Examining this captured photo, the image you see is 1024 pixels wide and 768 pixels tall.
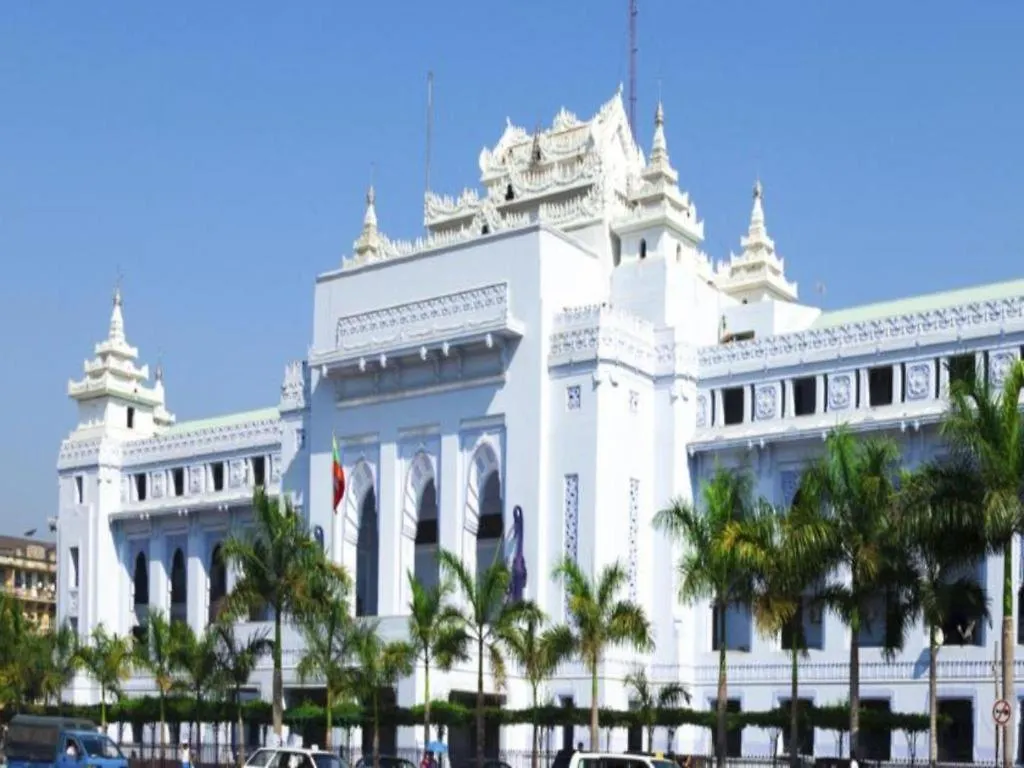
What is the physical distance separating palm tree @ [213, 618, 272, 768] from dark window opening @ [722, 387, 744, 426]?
18.2 m

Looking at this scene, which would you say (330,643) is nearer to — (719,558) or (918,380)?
(719,558)

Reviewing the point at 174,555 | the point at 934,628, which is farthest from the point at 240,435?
the point at 934,628

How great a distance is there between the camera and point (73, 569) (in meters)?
86.4

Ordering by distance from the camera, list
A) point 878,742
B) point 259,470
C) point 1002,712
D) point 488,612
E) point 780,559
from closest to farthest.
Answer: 1. point 1002,712
2. point 780,559
3. point 488,612
4. point 878,742
5. point 259,470

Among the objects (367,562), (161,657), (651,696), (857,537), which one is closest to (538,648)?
(651,696)

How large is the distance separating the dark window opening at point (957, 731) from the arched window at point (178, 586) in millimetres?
39693

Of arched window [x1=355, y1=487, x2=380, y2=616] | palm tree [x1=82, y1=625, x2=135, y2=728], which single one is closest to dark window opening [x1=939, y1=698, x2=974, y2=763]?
arched window [x1=355, y1=487, x2=380, y2=616]

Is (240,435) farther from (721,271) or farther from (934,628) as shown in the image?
(934,628)

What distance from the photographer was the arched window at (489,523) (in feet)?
217

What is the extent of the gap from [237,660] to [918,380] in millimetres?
25190

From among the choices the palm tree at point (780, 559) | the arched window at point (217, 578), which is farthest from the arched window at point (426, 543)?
the palm tree at point (780, 559)

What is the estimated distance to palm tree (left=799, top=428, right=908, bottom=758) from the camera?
41.4 meters

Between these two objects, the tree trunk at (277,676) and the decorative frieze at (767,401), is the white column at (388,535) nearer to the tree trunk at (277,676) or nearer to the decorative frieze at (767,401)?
the tree trunk at (277,676)

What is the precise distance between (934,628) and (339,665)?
22.9 metres
